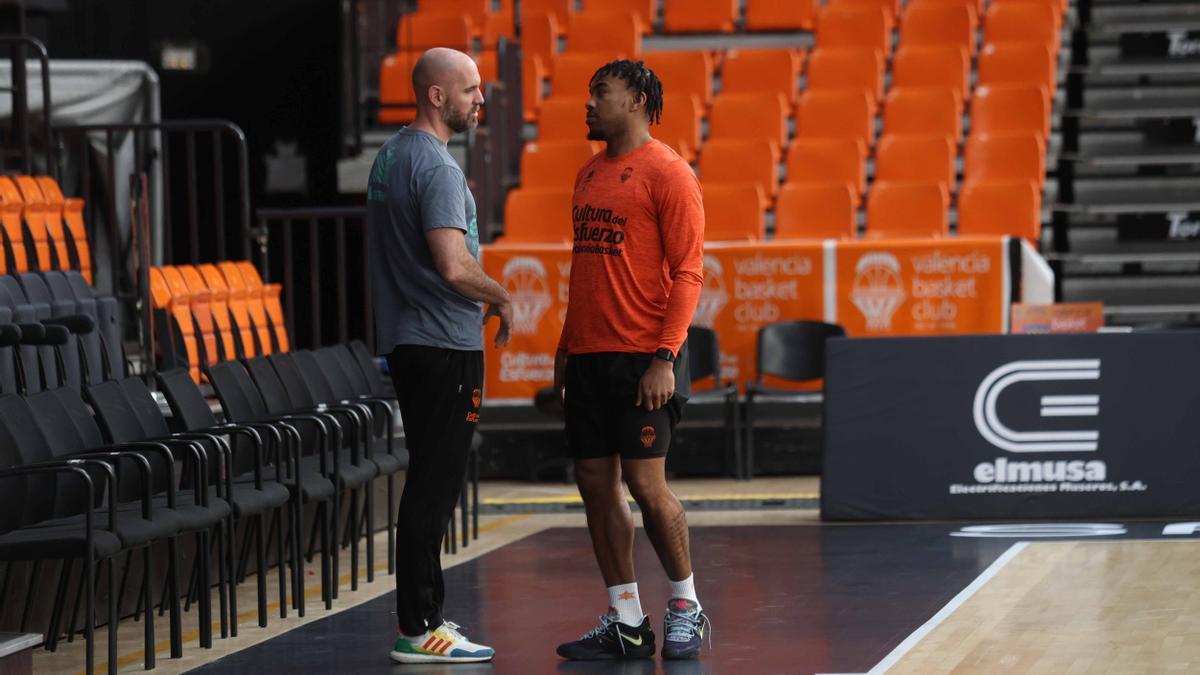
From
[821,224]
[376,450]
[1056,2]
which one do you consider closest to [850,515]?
[376,450]

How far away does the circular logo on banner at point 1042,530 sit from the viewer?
9.12 metres

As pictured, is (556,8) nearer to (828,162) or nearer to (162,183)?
(828,162)

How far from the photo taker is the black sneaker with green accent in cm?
616

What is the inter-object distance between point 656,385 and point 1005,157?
8.42m

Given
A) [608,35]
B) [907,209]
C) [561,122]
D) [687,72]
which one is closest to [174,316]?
[561,122]

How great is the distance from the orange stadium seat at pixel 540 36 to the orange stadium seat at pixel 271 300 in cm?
560

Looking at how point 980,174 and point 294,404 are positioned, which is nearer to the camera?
point 294,404

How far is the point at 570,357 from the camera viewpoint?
6.22m

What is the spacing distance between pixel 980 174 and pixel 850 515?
4.79 m

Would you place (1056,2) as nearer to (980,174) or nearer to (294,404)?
(980,174)

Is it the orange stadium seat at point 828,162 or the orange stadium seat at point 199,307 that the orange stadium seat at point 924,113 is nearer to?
the orange stadium seat at point 828,162

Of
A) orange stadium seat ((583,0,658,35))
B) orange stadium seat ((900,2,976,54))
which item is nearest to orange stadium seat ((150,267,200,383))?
orange stadium seat ((583,0,658,35))

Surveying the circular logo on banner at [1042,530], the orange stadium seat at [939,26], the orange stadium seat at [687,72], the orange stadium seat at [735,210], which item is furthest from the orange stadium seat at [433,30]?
the circular logo on banner at [1042,530]

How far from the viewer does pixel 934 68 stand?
15.1 metres
